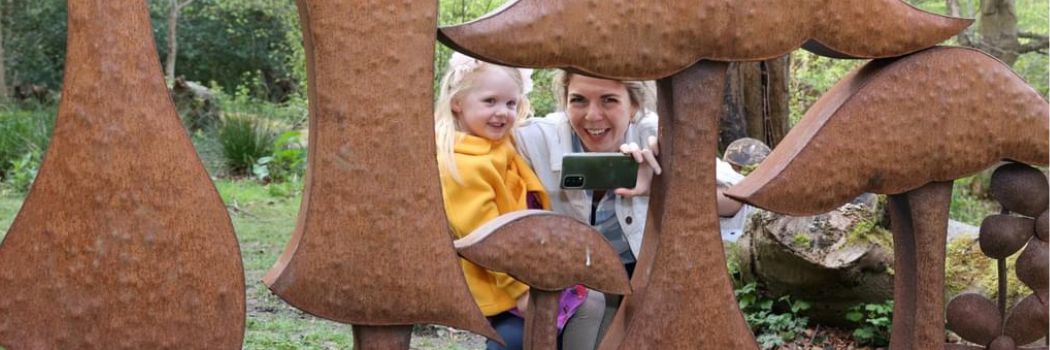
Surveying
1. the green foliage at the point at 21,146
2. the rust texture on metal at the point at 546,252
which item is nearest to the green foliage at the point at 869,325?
the rust texture on metal at the point at 546,252

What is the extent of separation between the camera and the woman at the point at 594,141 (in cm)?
258

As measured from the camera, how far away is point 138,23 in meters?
1.75

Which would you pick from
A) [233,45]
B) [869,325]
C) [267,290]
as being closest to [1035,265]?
[869,325]

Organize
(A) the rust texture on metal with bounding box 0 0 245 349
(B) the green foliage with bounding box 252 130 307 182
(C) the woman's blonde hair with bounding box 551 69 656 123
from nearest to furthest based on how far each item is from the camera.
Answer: (A) the rust texture on metal with bounding box 0 0 245 349, (C) the woman's blonde hair with bounding box 551 69 656 123, (B) the green foliage with bounding box 252 130 307 182

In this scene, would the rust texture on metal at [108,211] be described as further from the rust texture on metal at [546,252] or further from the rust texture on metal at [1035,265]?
the rust texture on metal at [1035,265]

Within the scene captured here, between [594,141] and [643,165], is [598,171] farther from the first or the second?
[594,141]

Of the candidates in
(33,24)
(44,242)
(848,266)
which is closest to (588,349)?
(44,242)

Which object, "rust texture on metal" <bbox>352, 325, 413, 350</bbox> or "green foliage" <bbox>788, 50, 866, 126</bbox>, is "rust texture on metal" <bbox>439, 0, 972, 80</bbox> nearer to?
"rust texture on metal" <bbox>352, 325, 413, 350</bbox>

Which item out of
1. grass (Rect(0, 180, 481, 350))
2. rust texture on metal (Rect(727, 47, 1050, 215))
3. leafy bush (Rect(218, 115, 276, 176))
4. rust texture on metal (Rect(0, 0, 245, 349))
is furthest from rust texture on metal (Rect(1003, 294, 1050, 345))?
leafy bush (Rect(218, 115, 276, 176))

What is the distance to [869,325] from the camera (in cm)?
448

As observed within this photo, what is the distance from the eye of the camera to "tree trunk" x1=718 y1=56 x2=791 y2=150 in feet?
19.2

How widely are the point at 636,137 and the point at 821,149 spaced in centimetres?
77

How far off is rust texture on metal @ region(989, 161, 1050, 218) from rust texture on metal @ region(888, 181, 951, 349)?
0.41 ft

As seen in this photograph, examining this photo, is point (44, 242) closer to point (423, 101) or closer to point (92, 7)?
point (92, 7)
